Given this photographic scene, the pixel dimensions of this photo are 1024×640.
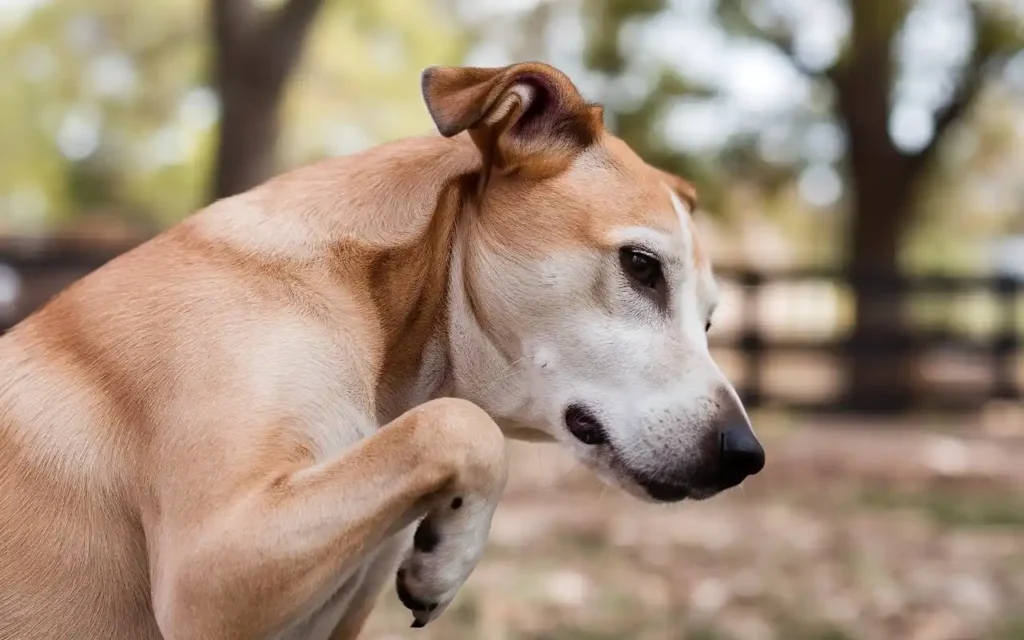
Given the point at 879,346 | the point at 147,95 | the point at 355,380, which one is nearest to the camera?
the point at 355,380

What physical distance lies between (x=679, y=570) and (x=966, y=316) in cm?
1477

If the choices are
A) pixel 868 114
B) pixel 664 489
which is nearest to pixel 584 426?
pixel 664 489

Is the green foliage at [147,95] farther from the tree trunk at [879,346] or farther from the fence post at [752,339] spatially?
the tree trunk at [879,346]

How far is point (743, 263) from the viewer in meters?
14.6

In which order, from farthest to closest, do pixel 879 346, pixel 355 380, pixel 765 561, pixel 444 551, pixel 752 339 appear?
pixel 879 346 < pixel 752 339 < pixel 765 561 < pixel 355 380 < pixel 444 551

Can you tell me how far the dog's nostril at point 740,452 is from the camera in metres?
2.60

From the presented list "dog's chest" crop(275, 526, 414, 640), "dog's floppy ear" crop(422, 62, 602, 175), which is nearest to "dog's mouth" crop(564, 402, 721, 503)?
"dog's chest" crop(275, 526, 414, 640)

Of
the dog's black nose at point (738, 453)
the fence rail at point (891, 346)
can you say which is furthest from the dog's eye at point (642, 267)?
the fence rail at point (891, 346)

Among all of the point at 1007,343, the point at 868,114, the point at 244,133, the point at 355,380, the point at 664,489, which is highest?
the point at 355,380

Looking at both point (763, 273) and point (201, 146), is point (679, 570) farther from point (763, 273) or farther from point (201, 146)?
point (201, 146)

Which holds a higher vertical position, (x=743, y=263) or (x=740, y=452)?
(x=740, y=452)

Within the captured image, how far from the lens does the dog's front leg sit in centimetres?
214

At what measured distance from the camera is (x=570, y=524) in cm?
680

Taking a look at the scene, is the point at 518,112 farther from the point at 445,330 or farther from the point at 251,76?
the point at 251,76
